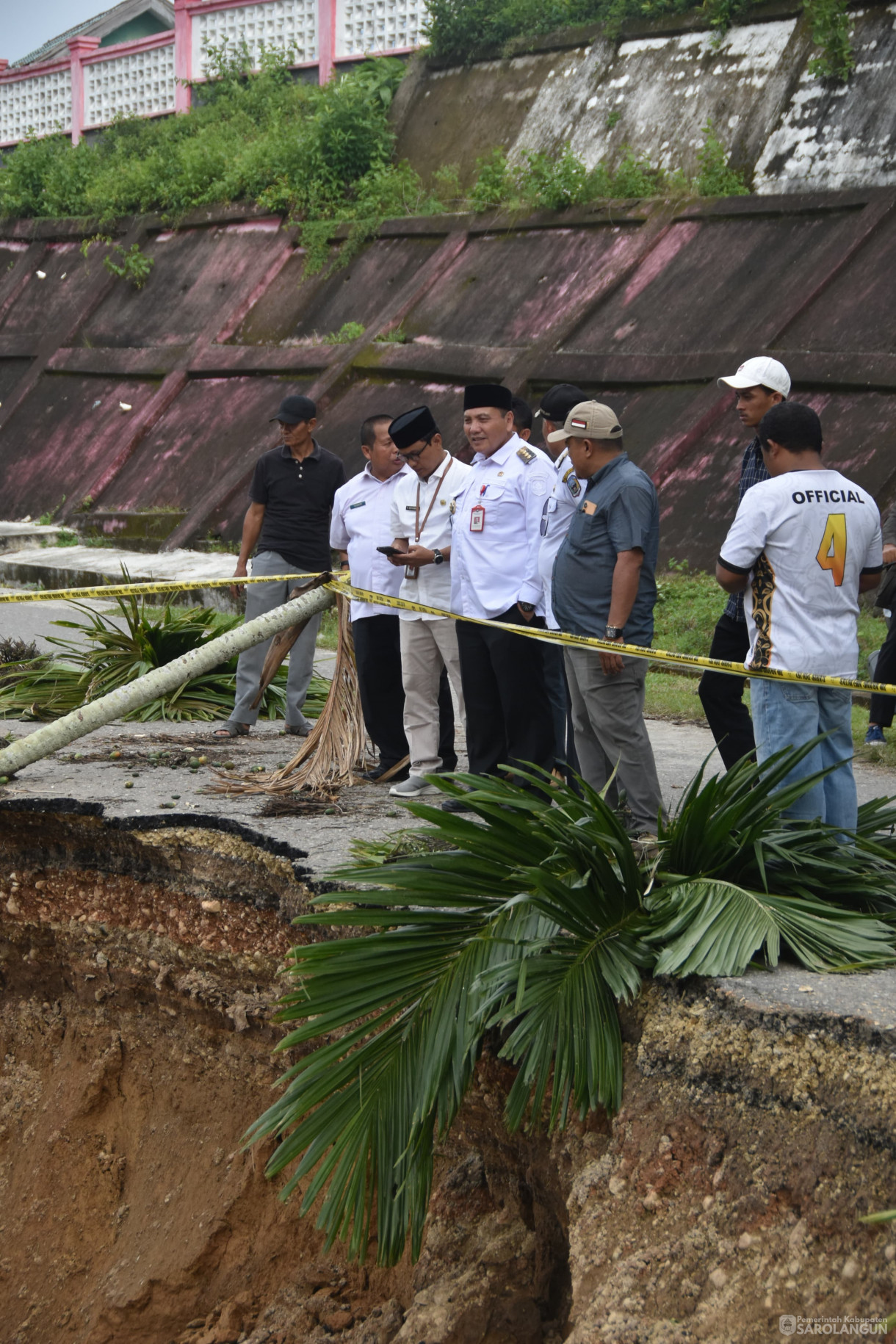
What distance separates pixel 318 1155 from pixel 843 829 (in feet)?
5.29

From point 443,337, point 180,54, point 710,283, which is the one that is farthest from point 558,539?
point 180,54

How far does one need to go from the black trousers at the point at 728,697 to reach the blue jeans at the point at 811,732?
30.1 inches

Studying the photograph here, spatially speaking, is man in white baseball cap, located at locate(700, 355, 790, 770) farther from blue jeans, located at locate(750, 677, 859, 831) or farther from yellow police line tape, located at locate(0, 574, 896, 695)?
blue jeans, located at locate(750, 677, 859, 831)

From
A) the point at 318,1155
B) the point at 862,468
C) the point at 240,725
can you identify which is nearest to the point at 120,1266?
the point at 318,1155

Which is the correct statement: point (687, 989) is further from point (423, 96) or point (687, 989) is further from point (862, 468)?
point (423, 96)

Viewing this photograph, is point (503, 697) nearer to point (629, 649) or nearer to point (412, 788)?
point (412, 788)

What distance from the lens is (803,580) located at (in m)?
3.99

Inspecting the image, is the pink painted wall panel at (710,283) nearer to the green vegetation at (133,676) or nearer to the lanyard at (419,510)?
the green vegetation at (133,676)

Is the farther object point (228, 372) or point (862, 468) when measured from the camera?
point (228, 372)

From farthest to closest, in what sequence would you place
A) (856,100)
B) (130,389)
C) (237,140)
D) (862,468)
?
(237,140), (130,389), (856,100), (862,468)

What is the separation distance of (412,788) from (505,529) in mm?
1261

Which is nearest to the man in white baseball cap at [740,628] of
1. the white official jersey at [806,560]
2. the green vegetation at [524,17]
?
the white official jersey at [806,560]

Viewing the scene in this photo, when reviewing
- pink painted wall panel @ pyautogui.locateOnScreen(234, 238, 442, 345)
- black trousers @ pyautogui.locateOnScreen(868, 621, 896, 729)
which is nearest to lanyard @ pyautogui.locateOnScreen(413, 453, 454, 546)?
black trousers @ pyautogui.locateOnScreen(868, 621, 896, 729)

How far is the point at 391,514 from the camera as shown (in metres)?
5.93
